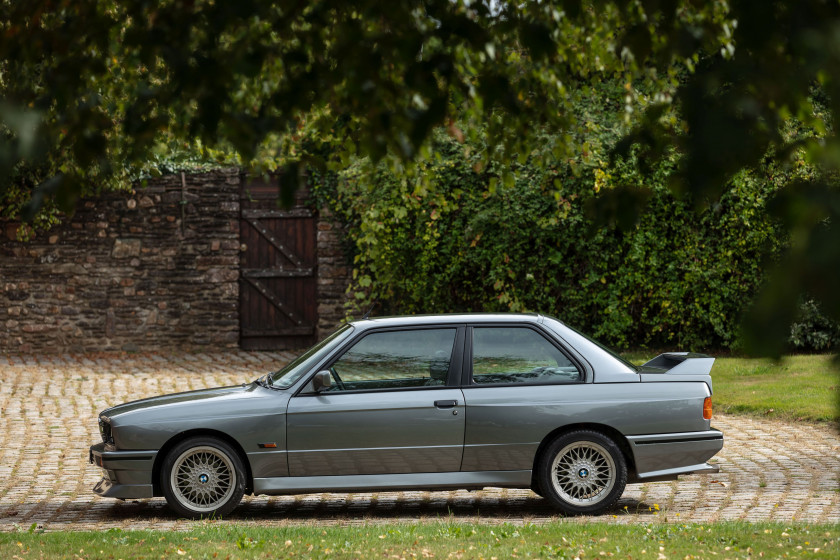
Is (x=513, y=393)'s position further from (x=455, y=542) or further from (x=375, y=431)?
(x=455, y=542)

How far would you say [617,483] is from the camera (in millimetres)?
7617

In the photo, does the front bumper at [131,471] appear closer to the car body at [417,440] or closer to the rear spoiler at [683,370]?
the car body at [417,440]

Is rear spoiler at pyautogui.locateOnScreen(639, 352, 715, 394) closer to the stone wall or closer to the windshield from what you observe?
the windshield

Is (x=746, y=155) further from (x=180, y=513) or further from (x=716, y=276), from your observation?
(x=716, y=276)

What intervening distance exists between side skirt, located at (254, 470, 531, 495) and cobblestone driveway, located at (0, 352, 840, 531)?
311mm

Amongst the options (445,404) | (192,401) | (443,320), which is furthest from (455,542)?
(192,401)

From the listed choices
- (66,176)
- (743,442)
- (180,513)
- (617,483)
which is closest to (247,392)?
(180,513)

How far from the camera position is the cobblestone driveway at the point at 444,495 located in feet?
25.6

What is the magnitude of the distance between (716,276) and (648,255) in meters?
Answer: 1.06

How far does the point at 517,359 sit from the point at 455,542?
5.90ft

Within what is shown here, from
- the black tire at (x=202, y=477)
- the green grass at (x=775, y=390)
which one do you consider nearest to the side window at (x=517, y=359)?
the black tire at (x=202, y=477)

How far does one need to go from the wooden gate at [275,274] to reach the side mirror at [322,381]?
11138 millimetres

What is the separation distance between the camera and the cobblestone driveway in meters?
7.80

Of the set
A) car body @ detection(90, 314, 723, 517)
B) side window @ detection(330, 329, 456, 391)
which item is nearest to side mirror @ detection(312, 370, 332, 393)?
car body @ detection(90, 314, 723, 517)
